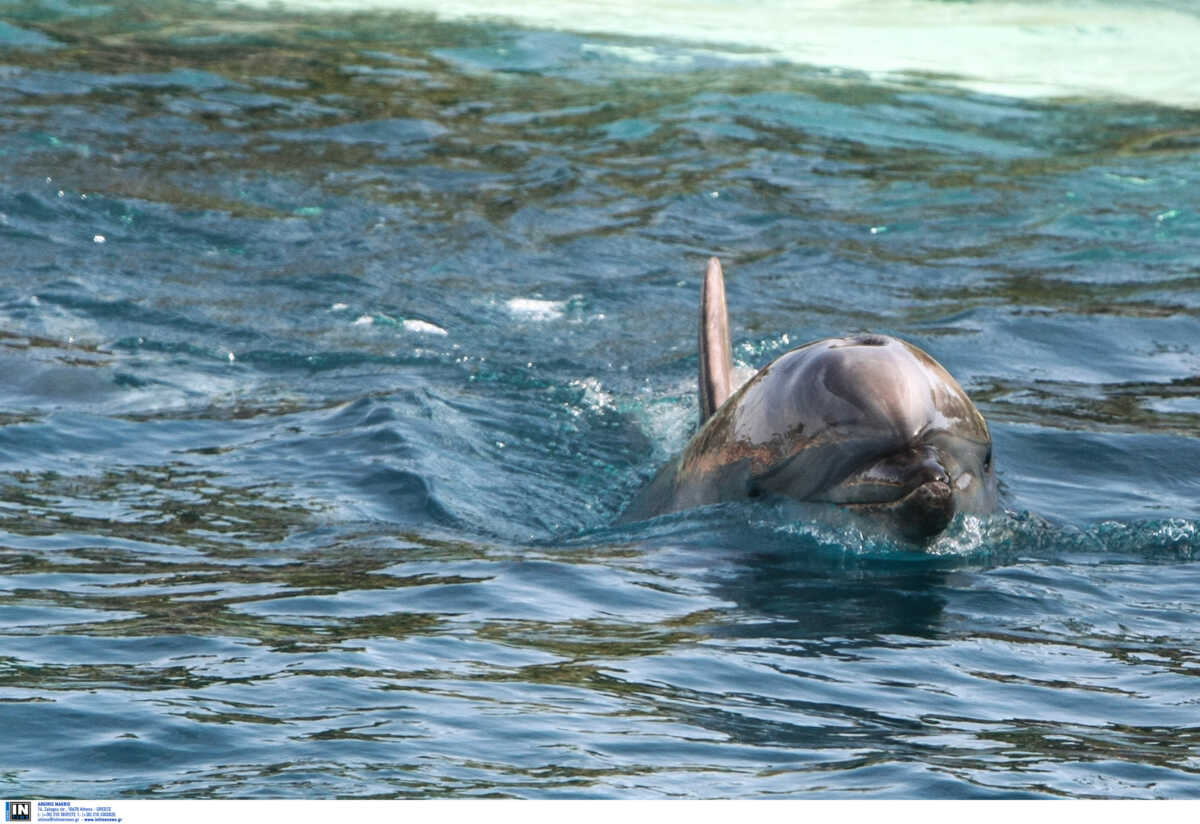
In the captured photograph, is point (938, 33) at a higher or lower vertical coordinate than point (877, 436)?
higher

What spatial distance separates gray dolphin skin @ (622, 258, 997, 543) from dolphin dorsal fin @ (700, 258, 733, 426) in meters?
0.74

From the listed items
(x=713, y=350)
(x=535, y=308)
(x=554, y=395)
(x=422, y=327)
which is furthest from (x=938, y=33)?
(x=713, y=350)

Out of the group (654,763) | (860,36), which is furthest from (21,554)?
(860,36)

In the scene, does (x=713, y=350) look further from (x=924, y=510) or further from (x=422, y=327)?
(x=422, y=327)

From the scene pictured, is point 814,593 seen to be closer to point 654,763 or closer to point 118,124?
point 654,763

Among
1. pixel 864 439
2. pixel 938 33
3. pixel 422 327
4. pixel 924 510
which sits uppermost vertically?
pixel 938 33

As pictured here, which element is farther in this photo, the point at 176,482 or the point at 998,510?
the point at 176,482

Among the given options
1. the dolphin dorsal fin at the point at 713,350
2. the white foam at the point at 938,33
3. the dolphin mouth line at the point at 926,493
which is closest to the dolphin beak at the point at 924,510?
the dolphin mouth line at the point at 926,493

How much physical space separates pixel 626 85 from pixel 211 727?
529 inches

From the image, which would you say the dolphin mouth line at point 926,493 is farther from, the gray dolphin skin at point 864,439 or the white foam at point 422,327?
the white foam at point 422,327

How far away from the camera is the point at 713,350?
761cm

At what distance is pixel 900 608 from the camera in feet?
19.0

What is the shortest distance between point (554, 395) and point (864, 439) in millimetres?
3977

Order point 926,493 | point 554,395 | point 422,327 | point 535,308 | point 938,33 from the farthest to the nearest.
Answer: point 938,33, point 535,308, point 422,327, point 554,395, point 926,493
